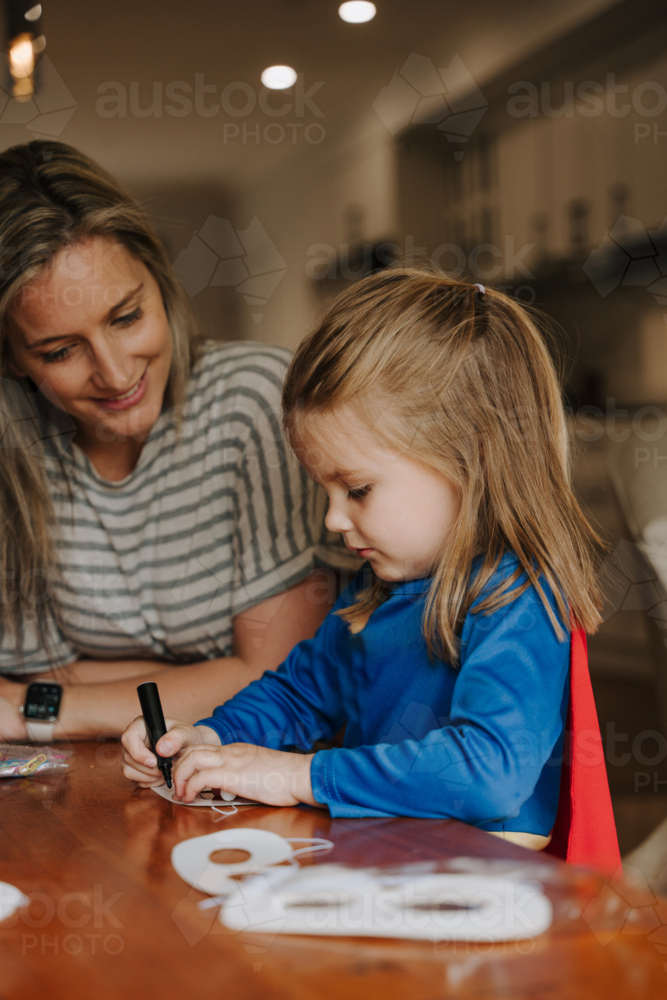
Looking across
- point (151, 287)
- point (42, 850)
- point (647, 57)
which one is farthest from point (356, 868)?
point (647, 57)

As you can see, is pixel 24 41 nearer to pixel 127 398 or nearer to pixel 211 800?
pixel 127 398

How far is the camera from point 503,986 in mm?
402

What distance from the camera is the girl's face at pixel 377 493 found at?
2.72 feet

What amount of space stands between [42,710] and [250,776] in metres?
0.44

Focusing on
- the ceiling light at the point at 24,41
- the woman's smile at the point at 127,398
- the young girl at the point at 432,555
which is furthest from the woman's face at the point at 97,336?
the ceiling light at the point at 24,41

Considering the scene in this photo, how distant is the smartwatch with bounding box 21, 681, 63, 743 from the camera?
1.04 meters


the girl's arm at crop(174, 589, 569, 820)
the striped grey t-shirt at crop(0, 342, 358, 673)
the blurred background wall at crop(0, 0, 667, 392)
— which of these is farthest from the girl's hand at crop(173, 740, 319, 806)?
the blurred background wall at crop(0, 0, 667, 392)

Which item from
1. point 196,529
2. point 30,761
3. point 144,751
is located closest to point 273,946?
point 144,751

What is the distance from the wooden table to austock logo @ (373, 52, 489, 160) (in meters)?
1.41

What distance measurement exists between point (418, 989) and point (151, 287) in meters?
0.97

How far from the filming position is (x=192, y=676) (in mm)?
1105

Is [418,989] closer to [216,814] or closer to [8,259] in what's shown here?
[216,814]

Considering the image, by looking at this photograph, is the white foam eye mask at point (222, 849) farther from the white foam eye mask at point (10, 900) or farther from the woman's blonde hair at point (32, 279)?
Result: the woman's blonde hair at point (32, 279)

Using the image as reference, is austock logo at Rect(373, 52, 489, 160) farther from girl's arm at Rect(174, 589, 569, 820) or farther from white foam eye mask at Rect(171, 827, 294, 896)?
white foam eye mask at Rect(171, 827, 294, 896)
